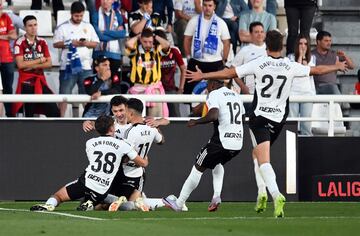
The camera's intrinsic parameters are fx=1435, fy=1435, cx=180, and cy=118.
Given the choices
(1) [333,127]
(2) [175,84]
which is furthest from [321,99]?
(2) [175,84]

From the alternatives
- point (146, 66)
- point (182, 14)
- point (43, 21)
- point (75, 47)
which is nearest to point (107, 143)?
point (146, 66)

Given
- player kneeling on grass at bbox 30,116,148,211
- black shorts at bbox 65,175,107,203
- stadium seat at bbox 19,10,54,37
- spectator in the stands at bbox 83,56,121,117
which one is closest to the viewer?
player kneeling on grass at bbox 30,116,148,211

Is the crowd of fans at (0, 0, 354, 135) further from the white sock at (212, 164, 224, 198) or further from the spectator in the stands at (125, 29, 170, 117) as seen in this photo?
the white sock at (212, 164, 224, 198)

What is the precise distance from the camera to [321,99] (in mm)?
21453

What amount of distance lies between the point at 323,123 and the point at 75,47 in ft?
14.3

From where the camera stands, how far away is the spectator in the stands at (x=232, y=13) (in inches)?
951

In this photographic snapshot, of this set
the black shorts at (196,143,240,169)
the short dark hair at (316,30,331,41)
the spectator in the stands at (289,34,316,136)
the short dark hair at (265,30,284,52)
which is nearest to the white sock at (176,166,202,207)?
the black shorts at (196,143,240,169)

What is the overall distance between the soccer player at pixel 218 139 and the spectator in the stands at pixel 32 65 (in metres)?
4.53

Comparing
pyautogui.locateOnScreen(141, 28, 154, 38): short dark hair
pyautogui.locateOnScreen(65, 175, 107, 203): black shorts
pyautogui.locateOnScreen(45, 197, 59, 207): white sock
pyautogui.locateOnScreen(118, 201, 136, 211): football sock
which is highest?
pyautogui.locateOnScreen(141, 28, 154, 38): short dark hair

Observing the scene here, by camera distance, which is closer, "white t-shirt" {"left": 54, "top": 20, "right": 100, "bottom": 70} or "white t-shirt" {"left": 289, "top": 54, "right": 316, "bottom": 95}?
"white t-shirt" {"left": 289, "top": 54, "right": 316, "bottom": 95}

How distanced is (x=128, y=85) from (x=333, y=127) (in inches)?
130

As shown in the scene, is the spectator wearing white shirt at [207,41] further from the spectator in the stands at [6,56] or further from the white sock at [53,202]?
the white sock at [53,202]

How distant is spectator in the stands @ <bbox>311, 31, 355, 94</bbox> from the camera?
23.4 meters

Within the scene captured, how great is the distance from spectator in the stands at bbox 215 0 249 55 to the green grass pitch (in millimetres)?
6347
